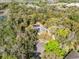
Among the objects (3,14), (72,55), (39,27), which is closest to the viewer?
(72,55)

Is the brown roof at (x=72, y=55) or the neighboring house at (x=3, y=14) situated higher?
the neighboring house at (x=3, y=14)

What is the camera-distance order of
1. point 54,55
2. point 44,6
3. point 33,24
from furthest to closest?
1. point 44,6
2. point 33,24
3. point 54,55

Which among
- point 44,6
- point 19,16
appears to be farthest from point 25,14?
point 44,6

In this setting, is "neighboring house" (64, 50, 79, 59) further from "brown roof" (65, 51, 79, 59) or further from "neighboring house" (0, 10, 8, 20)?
"neighboring house" (0, 10, 8, 20)

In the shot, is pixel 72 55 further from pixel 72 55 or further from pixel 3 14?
pixel 3 14

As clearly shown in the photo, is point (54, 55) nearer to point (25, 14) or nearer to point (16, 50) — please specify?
point (16, 50)

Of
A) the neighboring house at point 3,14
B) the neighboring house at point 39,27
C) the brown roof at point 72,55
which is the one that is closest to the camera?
the brown roof at point 72,55

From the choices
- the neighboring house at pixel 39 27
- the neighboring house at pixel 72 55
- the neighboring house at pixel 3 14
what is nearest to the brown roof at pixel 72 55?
the neighboring house at pixel 72 55

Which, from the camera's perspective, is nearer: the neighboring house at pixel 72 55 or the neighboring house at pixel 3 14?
the neighboring house at pixel 72 55

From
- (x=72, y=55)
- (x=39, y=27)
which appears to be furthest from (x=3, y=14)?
(x=72, y=55)

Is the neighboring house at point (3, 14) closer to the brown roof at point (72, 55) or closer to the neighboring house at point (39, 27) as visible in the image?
the neighboring house at point (39, 27)

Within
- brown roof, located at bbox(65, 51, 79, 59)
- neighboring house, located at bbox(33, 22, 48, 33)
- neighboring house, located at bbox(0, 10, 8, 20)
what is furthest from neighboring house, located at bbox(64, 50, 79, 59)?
neighboring house, located at bbox(0, 10, 8, 20)
